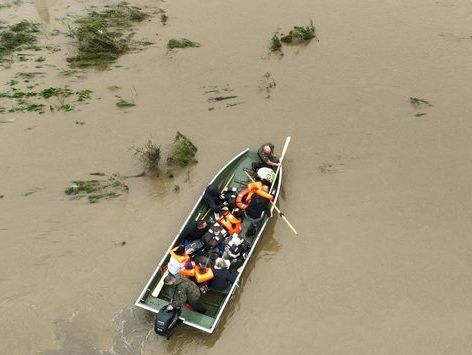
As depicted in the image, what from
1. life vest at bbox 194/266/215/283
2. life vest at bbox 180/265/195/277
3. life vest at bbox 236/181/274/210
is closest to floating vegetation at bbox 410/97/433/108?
life vest at bbox 236/181/274/210

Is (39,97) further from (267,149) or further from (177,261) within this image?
(177,261)

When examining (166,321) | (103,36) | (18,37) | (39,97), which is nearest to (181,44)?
(103,36)

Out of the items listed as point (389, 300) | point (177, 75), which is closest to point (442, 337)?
point (389, 300)

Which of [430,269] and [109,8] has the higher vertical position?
[109,8]

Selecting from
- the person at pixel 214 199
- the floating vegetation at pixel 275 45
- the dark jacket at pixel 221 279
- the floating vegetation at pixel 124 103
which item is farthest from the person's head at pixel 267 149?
the floating vegetation at pixel 275 45

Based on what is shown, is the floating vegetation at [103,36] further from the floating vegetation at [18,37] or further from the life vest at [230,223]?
the life vest at [230,223]

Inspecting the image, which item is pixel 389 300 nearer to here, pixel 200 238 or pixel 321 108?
pixel 200 238

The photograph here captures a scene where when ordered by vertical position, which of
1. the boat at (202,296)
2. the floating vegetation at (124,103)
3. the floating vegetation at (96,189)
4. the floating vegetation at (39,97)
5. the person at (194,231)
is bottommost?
the boat at (202,296)
